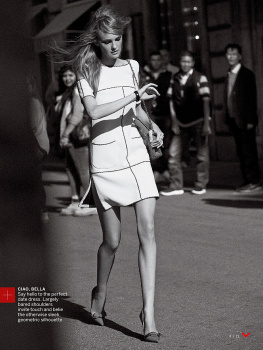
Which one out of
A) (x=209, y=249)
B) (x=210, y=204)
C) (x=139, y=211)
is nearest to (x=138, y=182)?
(x=139, y=211)

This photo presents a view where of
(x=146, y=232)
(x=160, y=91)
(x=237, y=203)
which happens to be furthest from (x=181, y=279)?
(x=160, y=91)

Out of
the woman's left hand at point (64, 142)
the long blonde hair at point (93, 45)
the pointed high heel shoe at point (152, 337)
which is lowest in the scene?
the pointed high heel shoe at point (152, 337)

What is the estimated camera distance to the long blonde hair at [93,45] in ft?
12.7

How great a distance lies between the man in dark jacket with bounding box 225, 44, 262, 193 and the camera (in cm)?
1015

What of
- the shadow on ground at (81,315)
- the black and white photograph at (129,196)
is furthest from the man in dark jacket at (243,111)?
the shadow on ground at (81,315)

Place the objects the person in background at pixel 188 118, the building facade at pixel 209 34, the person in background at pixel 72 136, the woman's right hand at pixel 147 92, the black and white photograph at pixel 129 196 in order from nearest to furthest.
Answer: the black and white photograph at pixel 129 196 < the woman's right hand at pixel 147 92 < the person in background at pixel 72 136 < the person in background at pixel 188 118 < the building facade at pixel 209 34

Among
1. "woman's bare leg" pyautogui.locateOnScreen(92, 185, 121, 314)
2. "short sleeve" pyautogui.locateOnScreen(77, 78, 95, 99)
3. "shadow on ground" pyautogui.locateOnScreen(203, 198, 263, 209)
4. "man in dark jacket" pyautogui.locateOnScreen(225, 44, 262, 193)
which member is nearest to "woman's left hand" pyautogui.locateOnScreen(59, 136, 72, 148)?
"shadow on ground" pyautogui.locateOnScreen(203, 198, 263, 209)

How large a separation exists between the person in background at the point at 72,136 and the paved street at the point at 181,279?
467mm

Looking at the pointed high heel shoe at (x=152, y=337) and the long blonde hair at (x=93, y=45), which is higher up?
the long blonde hair at (x=93, y=45)

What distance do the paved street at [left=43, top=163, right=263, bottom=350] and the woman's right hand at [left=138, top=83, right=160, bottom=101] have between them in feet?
2.52

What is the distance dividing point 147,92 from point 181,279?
187cm

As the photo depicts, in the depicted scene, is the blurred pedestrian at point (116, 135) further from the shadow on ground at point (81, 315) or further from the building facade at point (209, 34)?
the building facade at point (209, 34)

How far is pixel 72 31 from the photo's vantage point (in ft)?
66.1

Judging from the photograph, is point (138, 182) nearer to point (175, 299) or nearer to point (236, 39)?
point (175, 299)
